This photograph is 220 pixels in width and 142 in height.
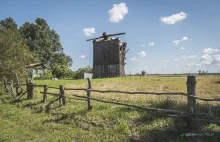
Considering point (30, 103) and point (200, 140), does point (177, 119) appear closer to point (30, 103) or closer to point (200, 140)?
point (200, 140)

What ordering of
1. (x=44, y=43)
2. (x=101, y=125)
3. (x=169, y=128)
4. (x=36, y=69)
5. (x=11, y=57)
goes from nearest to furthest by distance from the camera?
(x=169, y=128)
(x=101, y=125)
(x=11, y=57)
(x=36, y=69)
(x=44, y=43)

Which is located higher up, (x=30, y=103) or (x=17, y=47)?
(x=17, y=47)

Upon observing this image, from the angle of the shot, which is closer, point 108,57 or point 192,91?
point 192,91

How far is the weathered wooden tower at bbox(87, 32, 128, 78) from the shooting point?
33.7 meters

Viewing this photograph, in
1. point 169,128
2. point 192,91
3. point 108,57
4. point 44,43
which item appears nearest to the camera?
point 169,128

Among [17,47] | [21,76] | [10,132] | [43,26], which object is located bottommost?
[10,132]

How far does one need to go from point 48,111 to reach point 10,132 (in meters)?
2.90

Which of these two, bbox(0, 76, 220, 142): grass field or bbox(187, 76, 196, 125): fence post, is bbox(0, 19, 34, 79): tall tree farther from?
bbox(187, 76, 196, 125): fence post

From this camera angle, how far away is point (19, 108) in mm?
11453

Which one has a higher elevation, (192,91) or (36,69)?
(36,69)

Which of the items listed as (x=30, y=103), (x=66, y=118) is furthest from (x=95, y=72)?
(x=66, y=118)

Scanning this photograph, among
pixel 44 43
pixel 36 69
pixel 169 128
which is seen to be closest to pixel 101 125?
pixel 169 128

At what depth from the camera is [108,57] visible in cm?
3422

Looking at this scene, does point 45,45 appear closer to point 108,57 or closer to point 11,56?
point 108,57
